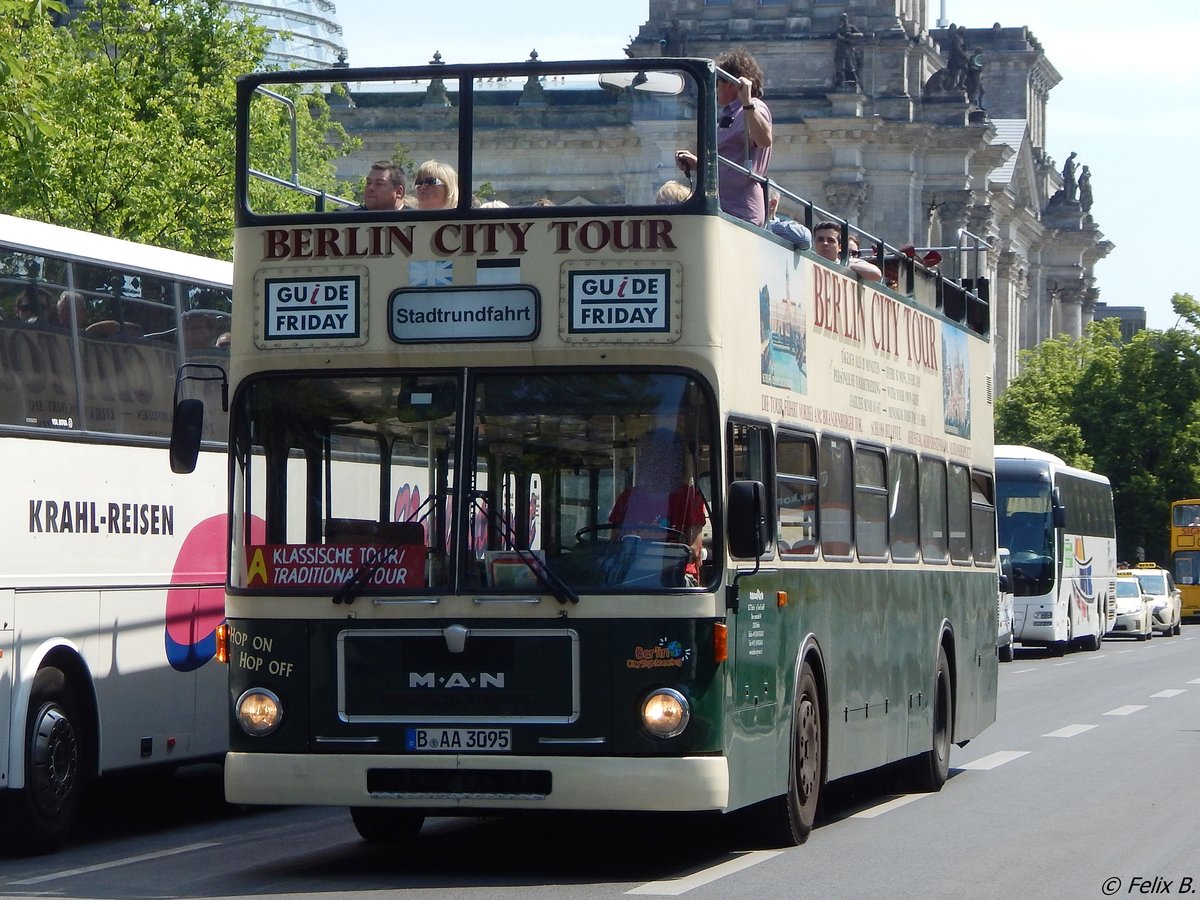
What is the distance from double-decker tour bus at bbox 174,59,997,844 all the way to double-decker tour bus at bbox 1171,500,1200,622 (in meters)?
69.0

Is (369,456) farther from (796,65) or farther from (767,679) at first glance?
(796,65)

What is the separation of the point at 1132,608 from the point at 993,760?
38496 millimetres

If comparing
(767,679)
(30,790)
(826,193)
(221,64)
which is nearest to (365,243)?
(767,679)

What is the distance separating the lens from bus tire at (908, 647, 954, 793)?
15.2 meters

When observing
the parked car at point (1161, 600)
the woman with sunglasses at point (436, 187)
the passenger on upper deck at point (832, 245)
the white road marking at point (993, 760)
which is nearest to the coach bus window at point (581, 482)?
the woman with sunglasses at point (436, 187)

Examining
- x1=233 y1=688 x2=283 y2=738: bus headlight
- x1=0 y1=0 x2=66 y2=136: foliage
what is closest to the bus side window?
x1=233 y1=688 x2=283 y2=738: bus headlight

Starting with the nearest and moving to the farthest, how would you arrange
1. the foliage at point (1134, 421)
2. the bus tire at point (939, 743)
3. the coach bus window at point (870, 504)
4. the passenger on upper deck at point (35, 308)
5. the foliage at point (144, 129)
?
1. the passenger on upper deck at point (35, 308)
2. the coach bus window at point (870, 504)
3. the bus tire at point (939, 743)
4. the foliage at point (144, 129)
5. the foliage at point (1134, 421)

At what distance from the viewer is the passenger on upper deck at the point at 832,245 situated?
12.9m

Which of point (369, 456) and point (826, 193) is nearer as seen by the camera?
point (369, 456)

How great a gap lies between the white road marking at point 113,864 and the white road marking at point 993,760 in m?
6.59

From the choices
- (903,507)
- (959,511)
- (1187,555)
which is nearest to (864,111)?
(1187,555)

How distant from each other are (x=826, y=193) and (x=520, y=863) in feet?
273

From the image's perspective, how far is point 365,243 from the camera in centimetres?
1073

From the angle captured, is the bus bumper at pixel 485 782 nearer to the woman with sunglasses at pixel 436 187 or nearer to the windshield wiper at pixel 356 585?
the windshield wiper at pixel 356 585
